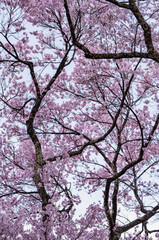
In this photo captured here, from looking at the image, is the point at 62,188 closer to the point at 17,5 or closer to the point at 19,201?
the point at 19,201

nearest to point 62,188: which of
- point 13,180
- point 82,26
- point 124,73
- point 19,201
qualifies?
point 19,201

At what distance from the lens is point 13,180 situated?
28.5 feet

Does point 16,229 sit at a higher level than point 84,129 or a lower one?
lower

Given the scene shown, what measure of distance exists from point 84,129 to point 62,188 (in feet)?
14.5

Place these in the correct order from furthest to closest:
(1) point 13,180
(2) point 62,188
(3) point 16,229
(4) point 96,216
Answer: (1) point 13,180, (2) point 62,188, (4) point 96,216, (3) point 16,229

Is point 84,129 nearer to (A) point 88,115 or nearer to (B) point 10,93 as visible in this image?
(A) point 88,115

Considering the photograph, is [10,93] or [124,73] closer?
[124,73]

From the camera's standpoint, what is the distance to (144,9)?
767cm

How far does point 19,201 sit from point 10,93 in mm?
4368

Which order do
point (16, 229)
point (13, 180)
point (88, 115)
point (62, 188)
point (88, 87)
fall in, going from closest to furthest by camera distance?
point (16, 229) < point (62, 188) < point (13, 180) < point (88, 87) < point (88, 115)

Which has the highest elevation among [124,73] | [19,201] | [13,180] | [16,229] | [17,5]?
[17,5]

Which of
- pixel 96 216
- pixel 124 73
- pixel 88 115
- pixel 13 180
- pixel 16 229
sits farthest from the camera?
pixel 88 115

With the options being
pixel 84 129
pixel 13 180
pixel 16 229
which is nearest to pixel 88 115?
pixel 84 129

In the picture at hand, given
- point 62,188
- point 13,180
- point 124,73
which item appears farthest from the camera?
point 13,180
